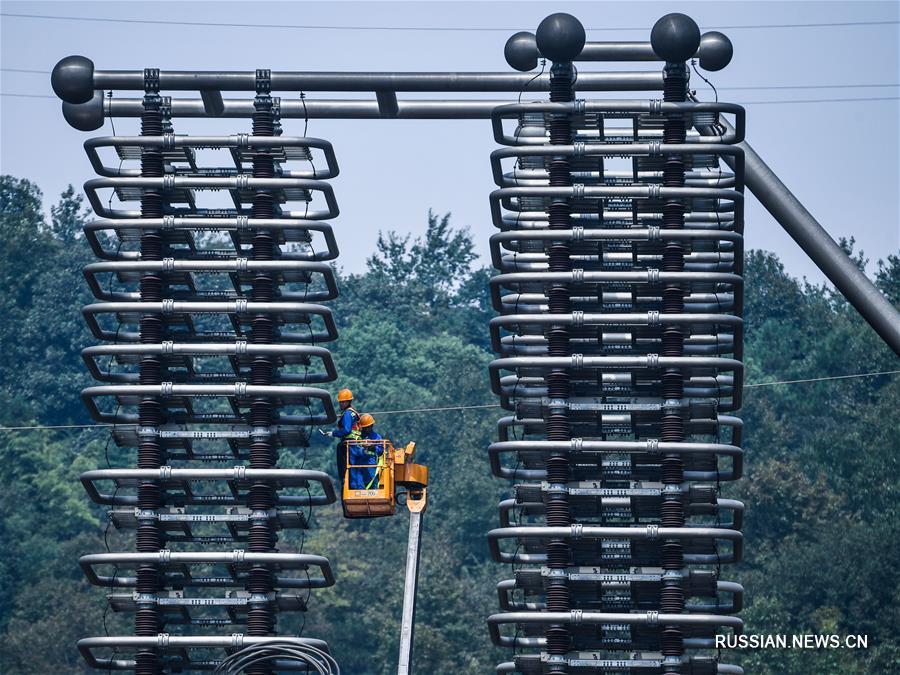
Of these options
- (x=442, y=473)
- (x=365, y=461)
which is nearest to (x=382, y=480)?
(x=365, y=461)

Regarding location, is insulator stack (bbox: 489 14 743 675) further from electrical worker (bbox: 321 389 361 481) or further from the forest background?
the forest background

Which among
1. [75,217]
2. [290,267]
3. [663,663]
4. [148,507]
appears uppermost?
[75,217]

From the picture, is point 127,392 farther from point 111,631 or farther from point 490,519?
point 490,519

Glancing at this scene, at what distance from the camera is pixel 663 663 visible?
4938cm

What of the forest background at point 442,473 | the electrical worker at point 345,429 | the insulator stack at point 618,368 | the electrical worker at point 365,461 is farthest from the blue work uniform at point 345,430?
the forest background at point 442,473

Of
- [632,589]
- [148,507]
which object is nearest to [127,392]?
[148,507]

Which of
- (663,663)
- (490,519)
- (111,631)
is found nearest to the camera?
(663,663)

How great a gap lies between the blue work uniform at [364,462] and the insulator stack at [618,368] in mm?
2788

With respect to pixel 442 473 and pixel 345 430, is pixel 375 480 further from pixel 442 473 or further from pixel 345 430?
pixel 442 473

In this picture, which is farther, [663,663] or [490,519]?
[490,519]

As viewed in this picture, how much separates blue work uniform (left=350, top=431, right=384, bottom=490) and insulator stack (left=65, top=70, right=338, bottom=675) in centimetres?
93

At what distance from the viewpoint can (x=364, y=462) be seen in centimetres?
5200

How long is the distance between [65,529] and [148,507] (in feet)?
330

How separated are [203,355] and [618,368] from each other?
9612 millimetres
